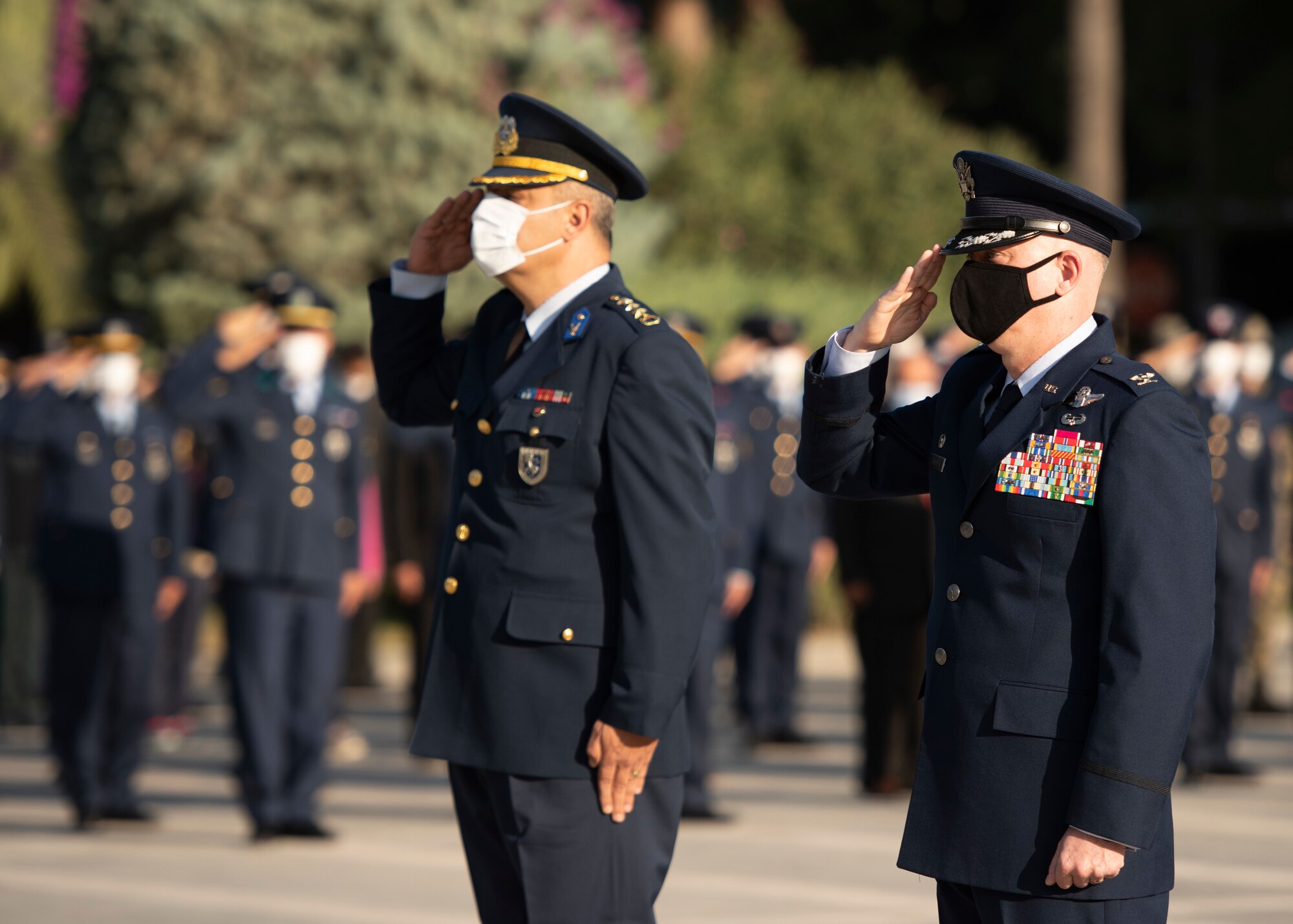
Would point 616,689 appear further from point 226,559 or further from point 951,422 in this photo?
point 226,559

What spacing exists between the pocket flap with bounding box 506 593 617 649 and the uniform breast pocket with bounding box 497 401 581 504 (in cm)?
21

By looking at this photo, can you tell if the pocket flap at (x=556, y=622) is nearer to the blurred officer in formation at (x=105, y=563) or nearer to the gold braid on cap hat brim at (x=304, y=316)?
the gold braid on cap hat brim at (x=304, y=316)

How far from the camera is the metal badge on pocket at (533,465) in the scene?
4168 millimetres

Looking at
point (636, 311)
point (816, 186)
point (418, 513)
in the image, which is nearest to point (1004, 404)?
point (636, 311)

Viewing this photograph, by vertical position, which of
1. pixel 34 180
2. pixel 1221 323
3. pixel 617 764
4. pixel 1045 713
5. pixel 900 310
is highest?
pixel 34 180

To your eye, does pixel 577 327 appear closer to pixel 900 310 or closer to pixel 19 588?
pixel 900 310

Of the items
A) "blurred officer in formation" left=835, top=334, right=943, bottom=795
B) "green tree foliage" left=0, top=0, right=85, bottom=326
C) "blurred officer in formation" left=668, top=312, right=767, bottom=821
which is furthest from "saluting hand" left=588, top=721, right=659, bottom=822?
"green tree foliage" left=0, top=0, right=85, bottom=326

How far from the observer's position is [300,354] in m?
8.92

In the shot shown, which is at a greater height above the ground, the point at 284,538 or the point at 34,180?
the point at 34,180

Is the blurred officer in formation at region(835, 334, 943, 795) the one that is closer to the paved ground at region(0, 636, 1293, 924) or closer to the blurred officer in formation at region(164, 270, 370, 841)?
the paved ground at region(0, 636, 1293, 924)

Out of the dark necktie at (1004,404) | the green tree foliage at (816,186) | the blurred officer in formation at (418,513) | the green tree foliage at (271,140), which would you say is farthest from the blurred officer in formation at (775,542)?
the green tree foliage at (816,186)

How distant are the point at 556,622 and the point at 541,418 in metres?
0.43

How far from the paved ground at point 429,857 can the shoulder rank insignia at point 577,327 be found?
316 centimetres

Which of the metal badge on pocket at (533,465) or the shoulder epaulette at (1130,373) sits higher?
the shoulder epaulette at (1130,373)
